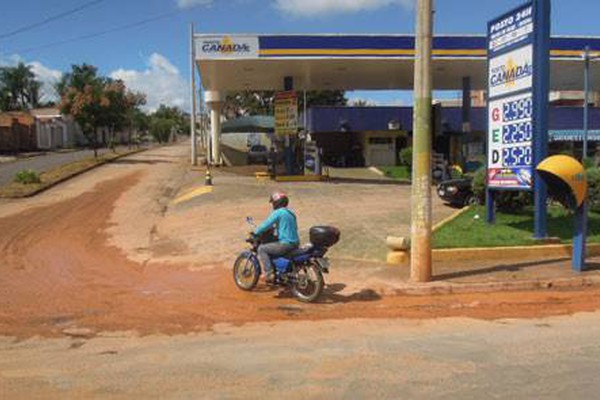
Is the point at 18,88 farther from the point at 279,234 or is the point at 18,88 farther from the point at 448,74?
the point at 279,234

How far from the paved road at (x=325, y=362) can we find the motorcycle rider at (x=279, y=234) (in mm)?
1451

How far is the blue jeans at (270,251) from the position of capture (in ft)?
31.5

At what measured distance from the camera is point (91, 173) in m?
33.7

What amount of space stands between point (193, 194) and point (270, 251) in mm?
13497

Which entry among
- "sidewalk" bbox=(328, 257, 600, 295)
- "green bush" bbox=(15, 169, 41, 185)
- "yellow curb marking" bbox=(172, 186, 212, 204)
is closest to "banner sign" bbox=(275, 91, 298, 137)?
"yellow curb marking" bbox=(172, 186, 212, 204)

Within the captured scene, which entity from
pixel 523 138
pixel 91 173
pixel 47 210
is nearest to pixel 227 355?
pixel 523 138

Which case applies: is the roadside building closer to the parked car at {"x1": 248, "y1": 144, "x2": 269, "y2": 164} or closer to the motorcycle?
the parked car at {"x1": 248, "y1": 144, "x2": 269, "y2": 164}

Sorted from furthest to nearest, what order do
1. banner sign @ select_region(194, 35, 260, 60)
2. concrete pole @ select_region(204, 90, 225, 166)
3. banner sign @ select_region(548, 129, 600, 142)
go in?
banner sign @ select_region(548, 129, 600, 142), concrete pole @ select_region(204, 90, 225, 166), banner sign @ select_region(194, 35, 260, 60)

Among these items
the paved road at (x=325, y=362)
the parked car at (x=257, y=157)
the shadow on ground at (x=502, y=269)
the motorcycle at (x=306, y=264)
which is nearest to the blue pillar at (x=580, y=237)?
the shadow on ground at (x=502, y=269)

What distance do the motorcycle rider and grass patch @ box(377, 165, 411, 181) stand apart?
24.9 meters

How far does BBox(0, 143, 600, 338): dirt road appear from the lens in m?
8.70

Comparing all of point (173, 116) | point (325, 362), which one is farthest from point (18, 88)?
point (325, 362)

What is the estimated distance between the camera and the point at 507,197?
16.0 meters

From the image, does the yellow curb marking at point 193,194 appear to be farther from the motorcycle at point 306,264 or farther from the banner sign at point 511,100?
the motorcycle at point 306,264
